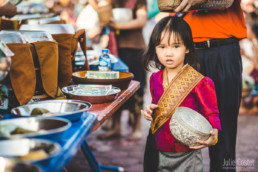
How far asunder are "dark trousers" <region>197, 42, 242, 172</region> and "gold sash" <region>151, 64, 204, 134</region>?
0.34m

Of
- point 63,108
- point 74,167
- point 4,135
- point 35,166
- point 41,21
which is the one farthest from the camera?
point 74,167

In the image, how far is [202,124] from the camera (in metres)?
1.45

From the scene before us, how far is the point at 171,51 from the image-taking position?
5.33ft

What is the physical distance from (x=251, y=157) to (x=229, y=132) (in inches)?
63.3

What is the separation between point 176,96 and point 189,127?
0.27 metres

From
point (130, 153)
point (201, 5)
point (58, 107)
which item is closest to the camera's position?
point (58, 107)

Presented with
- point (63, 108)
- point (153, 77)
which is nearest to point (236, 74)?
point (153, 77)

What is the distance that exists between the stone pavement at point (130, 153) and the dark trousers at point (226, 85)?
1118 mm

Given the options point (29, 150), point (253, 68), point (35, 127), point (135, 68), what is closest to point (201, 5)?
point (35, 127)

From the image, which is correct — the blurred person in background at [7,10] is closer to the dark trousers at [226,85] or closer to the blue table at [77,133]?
the blue table at [77,133]

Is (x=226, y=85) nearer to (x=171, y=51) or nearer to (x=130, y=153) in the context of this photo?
(x=171, y=51)

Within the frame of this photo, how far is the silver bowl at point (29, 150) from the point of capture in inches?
32.4

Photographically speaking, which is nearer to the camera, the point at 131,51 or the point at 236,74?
the point at 236,74

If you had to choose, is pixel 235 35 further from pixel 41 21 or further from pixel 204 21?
pixel 41 21
